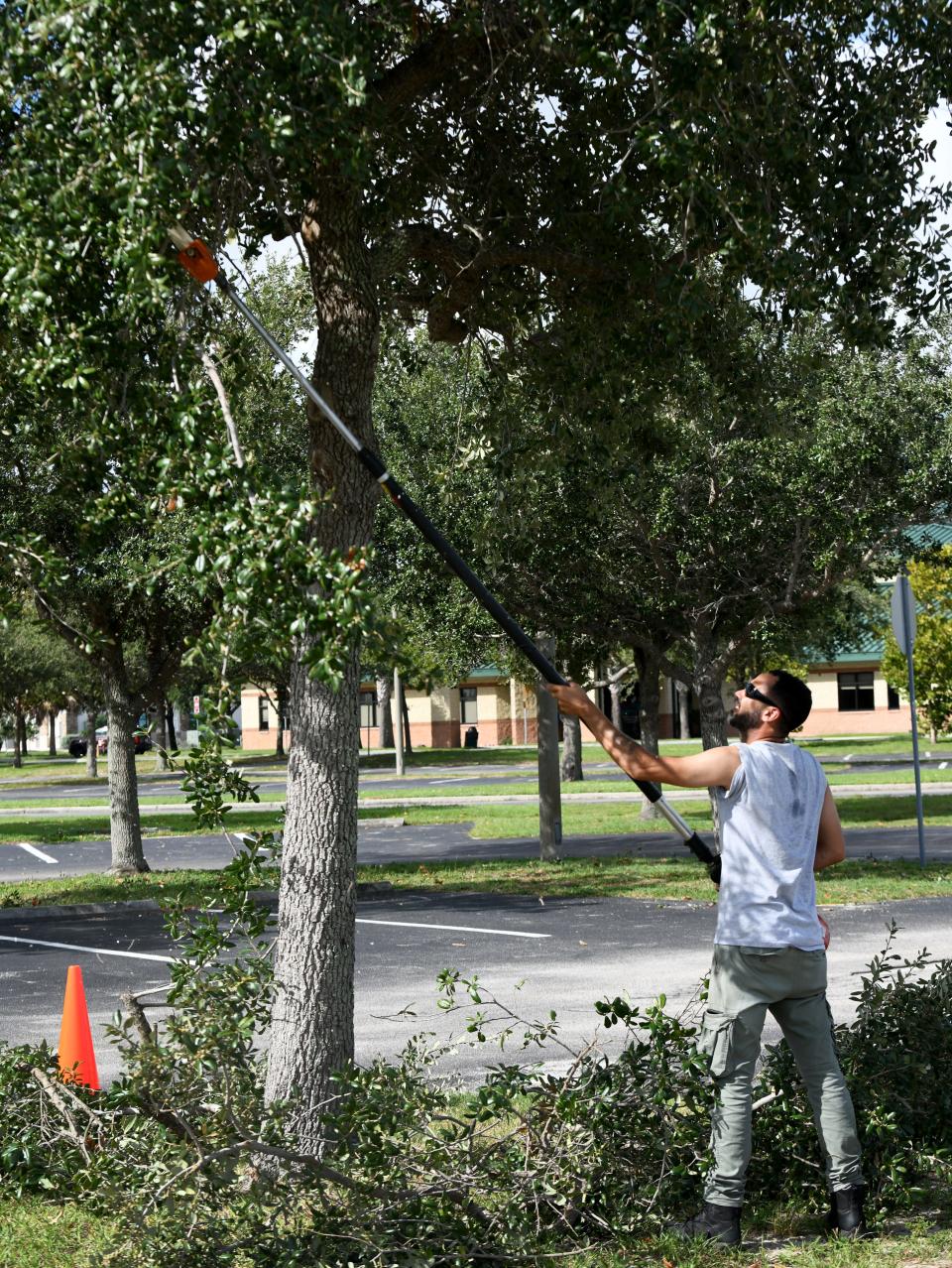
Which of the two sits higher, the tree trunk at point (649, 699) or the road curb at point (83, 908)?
the tree trunk at point (649, 699)

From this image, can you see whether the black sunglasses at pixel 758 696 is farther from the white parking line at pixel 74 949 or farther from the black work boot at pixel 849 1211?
the white parking line at pixel 74 949

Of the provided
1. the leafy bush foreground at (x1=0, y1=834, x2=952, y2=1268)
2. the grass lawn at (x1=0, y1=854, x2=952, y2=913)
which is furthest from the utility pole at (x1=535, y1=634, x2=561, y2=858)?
the leafy bush foreground at (x1=0, y1=834, x2=952, y2=1268)

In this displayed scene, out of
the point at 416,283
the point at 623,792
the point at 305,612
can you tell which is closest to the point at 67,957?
the point at 416,283

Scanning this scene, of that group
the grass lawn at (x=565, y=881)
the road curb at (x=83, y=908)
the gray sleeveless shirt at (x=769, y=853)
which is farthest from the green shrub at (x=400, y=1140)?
the road curb at (x=83, y=908)

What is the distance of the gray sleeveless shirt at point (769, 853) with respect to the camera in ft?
15.3

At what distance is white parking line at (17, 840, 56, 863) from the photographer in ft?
73.0

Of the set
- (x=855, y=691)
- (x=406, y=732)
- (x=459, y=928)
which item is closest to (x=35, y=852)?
(x=459, y=928)

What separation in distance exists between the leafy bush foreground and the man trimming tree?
266mm

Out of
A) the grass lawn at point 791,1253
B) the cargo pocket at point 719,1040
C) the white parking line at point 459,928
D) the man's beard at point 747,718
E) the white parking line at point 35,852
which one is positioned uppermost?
the man's beard at point 747,718

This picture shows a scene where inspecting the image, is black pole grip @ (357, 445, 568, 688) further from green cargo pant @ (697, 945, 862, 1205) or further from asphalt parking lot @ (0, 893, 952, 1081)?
asphalt parking lot @ (0, 893, 952, 1081)

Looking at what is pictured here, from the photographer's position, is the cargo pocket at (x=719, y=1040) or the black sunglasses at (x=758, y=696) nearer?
the cargo pocket at (x=719, y=1040)

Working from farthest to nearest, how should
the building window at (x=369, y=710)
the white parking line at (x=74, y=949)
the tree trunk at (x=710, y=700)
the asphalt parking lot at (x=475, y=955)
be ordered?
the building window at (x=369, y=710) < the tree trunk at (x=710, y=700) < the white parking line at (x=74, y=949) < the asphalt parking lot at (x=475, y=955)

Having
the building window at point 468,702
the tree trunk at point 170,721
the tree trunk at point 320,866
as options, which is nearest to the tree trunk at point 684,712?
the building window at point 468,702

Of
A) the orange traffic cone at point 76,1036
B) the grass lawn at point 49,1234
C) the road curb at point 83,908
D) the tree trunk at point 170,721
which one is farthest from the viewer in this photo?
the road curb at point 83,908
